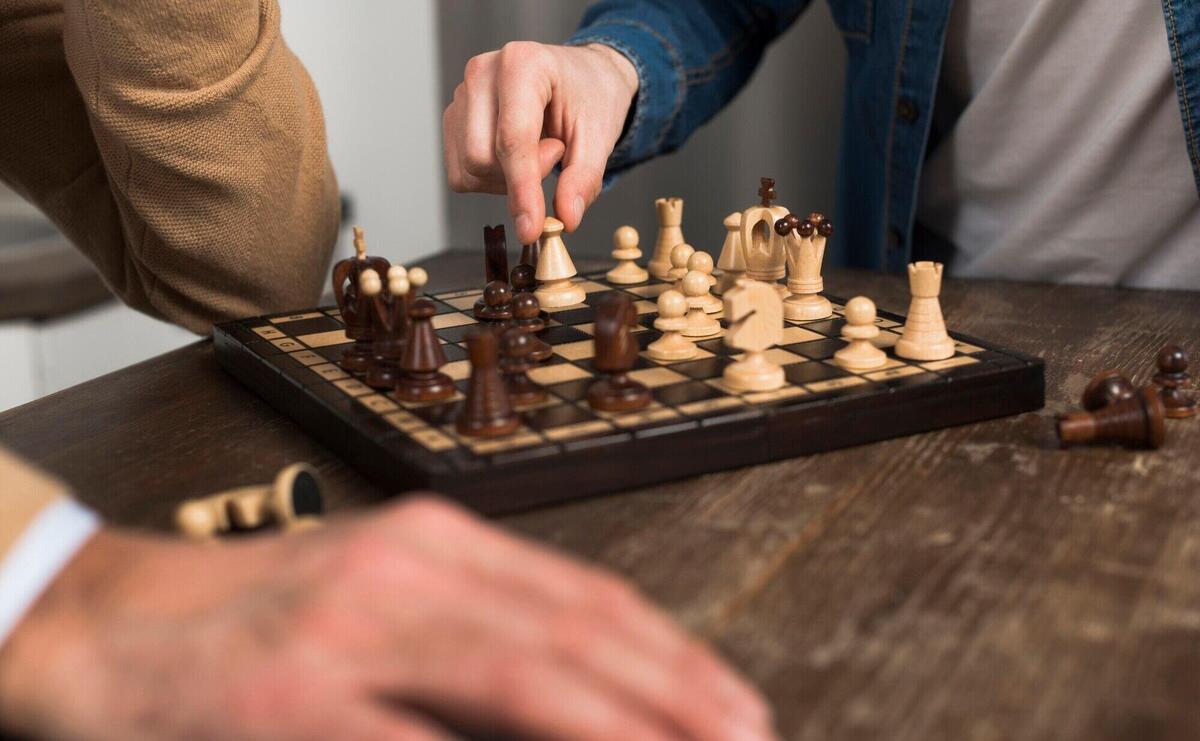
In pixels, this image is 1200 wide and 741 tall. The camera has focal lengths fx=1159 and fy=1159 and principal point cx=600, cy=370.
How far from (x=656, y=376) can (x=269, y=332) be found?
481 millimetres

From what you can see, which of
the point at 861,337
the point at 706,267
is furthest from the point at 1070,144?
the point at 861,337

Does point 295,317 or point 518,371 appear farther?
point 295,317

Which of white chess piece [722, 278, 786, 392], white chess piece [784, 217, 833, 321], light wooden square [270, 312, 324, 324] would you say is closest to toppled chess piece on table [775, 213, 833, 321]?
white chess piece [784, 217, 833, 321]

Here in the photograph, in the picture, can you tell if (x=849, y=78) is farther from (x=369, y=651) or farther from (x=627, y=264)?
(x=369, y=651)

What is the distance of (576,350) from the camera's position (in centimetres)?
125

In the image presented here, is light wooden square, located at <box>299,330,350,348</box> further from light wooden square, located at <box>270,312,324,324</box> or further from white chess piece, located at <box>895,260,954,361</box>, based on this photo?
white chess piece, located at <box>895,260,954,361</box>

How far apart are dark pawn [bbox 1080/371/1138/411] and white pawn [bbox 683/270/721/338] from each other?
15.1 inches

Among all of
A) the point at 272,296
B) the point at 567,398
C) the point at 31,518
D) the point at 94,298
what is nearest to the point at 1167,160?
the point at 567,398

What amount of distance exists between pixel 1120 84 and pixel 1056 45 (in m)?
0.12

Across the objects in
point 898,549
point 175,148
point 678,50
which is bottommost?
point 898,549

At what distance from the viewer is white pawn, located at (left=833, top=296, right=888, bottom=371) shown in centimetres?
113

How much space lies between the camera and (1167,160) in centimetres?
184

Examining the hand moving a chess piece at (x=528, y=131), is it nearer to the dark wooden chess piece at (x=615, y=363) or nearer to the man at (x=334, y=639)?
the dark wooden chess piece at (x=615, y=363)

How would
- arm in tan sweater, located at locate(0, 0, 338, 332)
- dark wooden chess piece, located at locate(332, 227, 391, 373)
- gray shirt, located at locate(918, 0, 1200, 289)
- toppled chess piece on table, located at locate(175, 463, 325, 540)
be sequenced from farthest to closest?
gray shirt, located at locate(918, 0, 1200, 289) < arm in tan sweater, located at locate(0, 0, 338, 332) < dark wooden chess piece, located at locate(332, 227, 391, 373) < toppled chess piece on table, located at locate(175, 463, 325, 540)
